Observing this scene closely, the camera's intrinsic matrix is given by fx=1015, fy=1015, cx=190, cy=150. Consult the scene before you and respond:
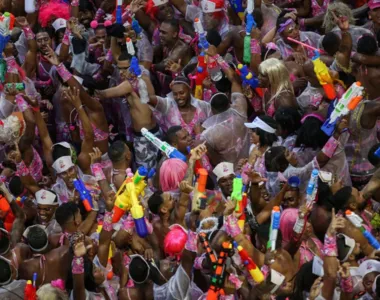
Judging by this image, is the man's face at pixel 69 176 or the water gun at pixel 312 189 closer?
the water gun at pixel 312 189

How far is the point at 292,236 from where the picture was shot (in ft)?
22.5

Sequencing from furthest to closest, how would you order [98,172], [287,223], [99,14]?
[99,14] < [98,172] < [287,223]

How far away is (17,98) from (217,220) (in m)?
2.82

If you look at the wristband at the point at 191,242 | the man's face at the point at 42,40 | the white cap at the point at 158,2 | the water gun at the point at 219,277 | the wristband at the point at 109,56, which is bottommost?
the wristband at the point at 109,56

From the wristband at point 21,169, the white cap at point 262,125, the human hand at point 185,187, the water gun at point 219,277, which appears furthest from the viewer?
the wristband at point 21,169

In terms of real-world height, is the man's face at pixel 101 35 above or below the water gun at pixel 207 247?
below

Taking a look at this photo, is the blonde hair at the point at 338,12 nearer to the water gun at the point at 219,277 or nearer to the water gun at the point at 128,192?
the water gun at the point at 128,192

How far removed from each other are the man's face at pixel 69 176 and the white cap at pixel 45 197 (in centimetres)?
32

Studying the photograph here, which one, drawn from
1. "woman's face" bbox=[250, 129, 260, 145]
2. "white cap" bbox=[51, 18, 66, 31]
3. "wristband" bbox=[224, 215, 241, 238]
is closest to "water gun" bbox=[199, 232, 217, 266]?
"wristband" bbox=[224, 215, 241, 238]

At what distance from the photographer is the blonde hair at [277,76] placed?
848 centimetres

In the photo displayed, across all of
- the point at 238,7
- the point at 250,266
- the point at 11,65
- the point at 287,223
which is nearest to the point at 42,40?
the point at 11,65

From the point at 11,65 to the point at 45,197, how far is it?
6.11 feet

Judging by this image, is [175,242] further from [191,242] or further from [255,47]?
[255,47]

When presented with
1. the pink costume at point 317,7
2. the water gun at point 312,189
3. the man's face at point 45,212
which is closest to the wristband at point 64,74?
the man's face at point 45,212
